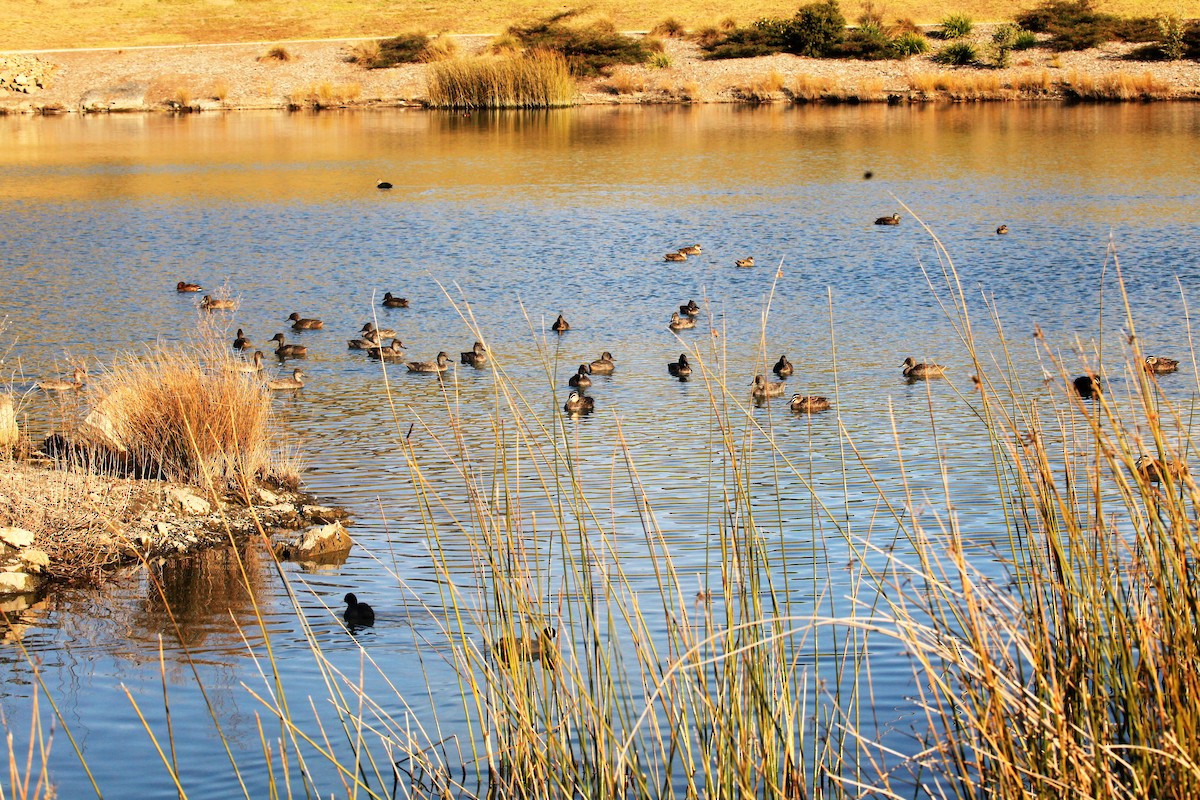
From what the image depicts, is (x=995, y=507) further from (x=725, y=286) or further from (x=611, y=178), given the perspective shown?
(x=611, y=178)

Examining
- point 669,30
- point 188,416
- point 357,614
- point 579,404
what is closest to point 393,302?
point 579,404

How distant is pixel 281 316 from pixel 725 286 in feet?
19.0

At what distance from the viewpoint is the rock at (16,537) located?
26.0ft

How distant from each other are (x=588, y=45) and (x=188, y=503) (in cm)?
4947

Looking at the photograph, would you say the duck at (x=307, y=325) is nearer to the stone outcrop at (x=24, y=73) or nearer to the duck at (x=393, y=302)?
the duck at (x=393, y=302)

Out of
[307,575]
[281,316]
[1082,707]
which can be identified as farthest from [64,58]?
[1082,707]

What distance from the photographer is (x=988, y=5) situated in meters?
60.4

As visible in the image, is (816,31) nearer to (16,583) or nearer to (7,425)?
(7,425)

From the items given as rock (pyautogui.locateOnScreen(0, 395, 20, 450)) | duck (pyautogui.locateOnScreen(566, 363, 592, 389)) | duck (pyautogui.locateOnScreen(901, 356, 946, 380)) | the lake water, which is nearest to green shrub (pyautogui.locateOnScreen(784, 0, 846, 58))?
the lake water

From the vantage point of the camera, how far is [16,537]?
7941mm

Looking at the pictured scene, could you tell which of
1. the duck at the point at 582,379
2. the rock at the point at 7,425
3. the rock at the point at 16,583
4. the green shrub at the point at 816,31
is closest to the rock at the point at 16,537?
the rock at the point at 16,583

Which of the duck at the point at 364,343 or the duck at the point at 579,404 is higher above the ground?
the duck at the point at 364,343

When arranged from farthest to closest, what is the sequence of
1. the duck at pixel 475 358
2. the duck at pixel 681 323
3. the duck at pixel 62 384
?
1. the duck at pixel 681 323
2. the duck at pixel 475 358
3. the duck at pixel 62 384

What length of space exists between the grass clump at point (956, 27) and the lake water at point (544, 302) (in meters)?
12.2
